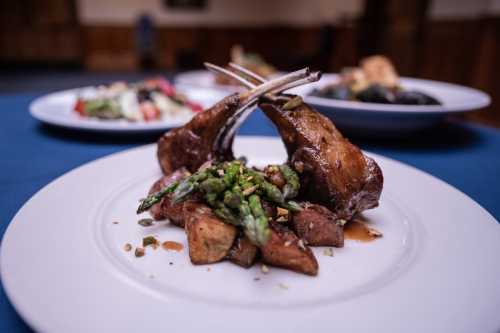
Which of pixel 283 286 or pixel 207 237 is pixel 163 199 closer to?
pixel 207 237

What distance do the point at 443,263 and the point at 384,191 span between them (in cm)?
56

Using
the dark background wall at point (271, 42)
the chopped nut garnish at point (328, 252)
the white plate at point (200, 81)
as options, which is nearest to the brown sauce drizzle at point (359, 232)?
the chopped nut garnish at point (328, 252)

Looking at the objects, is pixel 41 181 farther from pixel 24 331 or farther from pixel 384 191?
pixel 384 191

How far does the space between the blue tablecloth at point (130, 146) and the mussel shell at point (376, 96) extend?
28cm

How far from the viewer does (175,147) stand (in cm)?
177

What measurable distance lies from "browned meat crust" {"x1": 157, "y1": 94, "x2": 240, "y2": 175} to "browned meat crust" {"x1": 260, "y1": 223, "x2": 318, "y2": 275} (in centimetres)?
64

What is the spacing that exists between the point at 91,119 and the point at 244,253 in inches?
83.6

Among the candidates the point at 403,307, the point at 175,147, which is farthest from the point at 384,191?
the point at 175,147

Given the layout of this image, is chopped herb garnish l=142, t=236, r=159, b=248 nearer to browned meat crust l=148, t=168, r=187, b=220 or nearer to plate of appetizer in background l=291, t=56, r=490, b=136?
browned meat crust l=148, t=168, r=187, b=220

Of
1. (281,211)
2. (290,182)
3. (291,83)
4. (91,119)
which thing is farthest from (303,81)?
(91,119)

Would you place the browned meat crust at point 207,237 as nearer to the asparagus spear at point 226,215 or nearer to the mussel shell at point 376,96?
the asparagus spear at point 226,215

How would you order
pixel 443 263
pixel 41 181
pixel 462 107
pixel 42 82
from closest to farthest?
pixel 443 263 < pixel 41 181 < pixel 462 107 < pixel 42 82

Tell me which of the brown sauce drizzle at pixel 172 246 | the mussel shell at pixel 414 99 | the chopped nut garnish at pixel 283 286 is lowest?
the brown sauce drizzle at pixel 172 246

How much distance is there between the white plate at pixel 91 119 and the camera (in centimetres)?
236
